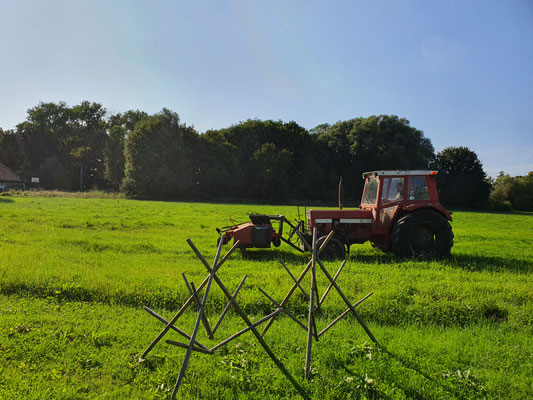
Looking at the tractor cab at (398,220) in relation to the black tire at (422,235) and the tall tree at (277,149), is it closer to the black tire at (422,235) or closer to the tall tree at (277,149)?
the black tire at (422,235)

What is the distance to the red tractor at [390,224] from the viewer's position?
9.80 m

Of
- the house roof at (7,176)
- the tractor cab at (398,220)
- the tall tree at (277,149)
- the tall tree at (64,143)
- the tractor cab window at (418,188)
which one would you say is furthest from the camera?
the tall tree at (64,143)

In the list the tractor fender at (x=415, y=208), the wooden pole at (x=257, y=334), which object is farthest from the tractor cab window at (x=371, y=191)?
the wooden pole at (x=257, y=334)

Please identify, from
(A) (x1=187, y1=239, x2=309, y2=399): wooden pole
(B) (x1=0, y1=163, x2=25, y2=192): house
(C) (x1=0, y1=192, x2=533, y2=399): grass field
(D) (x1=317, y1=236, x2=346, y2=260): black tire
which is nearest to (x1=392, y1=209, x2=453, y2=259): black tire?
(C) (x1=0, y1=192, x2=533, y2=399): grass field

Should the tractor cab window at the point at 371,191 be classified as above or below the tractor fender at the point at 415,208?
above

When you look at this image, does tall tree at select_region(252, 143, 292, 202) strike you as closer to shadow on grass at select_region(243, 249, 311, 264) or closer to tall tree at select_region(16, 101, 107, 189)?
tall tree at select_region(16, 101, 107, 189)

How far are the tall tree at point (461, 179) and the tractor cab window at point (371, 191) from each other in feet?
161

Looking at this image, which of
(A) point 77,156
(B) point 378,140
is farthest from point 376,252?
(A) point 77,156

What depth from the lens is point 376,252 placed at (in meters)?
11.2

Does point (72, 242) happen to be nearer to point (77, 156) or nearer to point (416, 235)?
point (416, 235)

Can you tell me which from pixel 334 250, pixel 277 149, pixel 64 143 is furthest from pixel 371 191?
pixel 64 143

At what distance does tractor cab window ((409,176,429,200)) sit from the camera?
401 inches

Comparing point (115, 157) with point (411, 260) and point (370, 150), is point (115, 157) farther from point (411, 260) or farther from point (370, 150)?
point (411, 260)

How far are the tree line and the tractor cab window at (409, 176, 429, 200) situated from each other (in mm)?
39530
